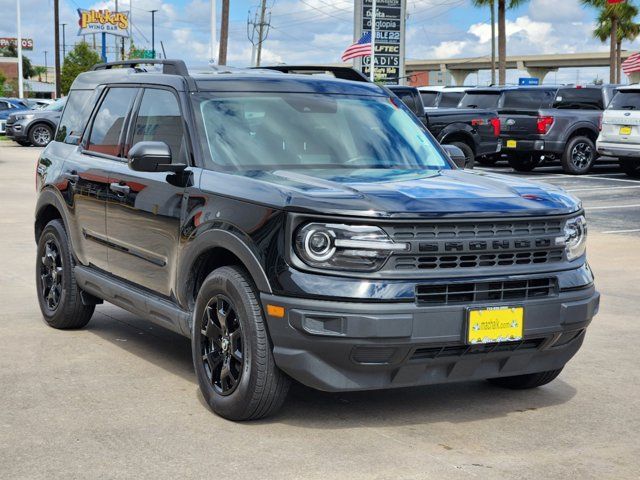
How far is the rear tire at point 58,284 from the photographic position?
7617mm

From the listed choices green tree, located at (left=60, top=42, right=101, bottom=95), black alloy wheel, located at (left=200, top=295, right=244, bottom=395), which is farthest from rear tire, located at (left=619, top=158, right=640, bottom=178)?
green tree, located at (left=60, top=42, right=101, bottom=95)

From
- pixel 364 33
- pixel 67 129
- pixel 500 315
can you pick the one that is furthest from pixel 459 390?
pixel 364 33

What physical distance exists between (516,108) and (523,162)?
1.23 m

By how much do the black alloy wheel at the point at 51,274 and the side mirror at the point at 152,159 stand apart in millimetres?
1920

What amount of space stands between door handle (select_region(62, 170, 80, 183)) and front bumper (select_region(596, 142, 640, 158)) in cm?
1608

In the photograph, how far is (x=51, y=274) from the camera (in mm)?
7949

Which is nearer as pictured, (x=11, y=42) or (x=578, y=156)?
(x=578, y=156)

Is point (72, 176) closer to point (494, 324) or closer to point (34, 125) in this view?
point (494, 324)

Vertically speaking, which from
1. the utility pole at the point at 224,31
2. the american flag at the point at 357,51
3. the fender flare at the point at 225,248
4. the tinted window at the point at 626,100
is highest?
the utility pole at the point at 224,31

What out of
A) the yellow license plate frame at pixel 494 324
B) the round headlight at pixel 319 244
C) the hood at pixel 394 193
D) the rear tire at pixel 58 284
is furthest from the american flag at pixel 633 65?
the round headlight at pixel 319 244

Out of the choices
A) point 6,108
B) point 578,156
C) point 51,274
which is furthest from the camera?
point 6,108

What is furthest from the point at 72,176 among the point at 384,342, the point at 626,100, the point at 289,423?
the point at 626,100

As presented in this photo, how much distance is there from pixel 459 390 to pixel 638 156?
1648cm

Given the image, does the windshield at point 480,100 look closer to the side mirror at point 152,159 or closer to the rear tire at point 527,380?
the rear tire at point 527,380
